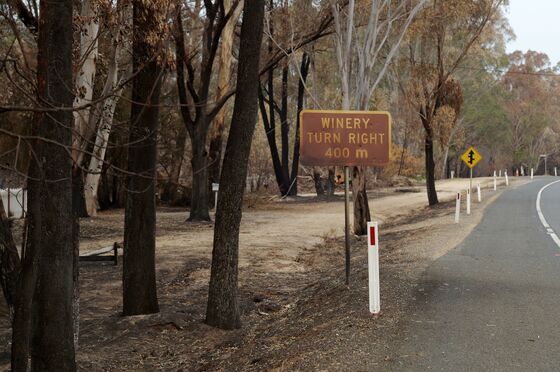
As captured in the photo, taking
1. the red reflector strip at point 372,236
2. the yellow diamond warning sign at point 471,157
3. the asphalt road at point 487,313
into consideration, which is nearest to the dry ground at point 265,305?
the asphalt road at point 487,313

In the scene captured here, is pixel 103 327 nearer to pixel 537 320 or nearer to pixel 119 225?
pixel 537 320

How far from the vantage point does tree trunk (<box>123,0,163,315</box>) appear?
33.8 ft

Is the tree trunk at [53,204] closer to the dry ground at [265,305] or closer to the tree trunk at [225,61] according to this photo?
the dry ground at [265,305]

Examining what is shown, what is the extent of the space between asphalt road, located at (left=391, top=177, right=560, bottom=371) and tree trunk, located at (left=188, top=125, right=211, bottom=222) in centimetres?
1177

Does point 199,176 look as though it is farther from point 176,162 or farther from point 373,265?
point 373,265

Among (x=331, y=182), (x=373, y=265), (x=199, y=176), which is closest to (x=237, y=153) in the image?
(x=373, y=265)

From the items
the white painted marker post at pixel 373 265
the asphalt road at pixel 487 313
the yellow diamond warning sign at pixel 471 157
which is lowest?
the asphalt road at pixel 487 313

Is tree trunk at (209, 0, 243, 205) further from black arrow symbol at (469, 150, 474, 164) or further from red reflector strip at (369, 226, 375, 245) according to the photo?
red reflector strip at (369, 226, 375, 245)

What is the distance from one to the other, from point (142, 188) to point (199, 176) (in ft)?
49.3

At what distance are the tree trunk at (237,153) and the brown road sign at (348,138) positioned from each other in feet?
3.61

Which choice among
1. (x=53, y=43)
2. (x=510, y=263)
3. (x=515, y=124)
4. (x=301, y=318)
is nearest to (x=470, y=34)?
(x=510, y=263)

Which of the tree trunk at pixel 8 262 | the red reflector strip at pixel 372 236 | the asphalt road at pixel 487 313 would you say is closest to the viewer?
the asphalt road at pixel 487 313

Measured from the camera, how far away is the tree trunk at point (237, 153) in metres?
9.63

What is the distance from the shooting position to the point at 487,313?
334 inches
